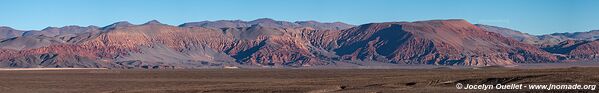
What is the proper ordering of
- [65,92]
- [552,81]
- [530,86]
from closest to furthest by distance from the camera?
1. [530,86]
2. [552,81]
3. [65,92]

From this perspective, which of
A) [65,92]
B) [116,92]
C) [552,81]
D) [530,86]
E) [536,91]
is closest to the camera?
[536,91]

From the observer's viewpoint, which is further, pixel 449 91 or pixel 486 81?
pixel 486 81

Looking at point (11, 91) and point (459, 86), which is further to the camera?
point (11, 91)

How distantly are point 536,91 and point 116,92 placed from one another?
34.6 m

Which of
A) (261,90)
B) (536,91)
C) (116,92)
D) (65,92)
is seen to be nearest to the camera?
(536,91)

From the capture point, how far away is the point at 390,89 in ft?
194

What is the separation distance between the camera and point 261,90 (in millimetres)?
64688

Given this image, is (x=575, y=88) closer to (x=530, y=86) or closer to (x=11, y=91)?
(x=530, y=86)

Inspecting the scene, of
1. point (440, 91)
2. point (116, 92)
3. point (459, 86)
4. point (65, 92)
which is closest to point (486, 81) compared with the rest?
point (459, 86)

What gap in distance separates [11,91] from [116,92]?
1251 centimetres

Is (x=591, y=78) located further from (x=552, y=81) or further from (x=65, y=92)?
(x=65, y=92)

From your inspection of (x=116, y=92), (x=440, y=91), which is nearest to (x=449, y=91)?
(x=440, y=91)

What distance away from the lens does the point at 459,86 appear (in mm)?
58188

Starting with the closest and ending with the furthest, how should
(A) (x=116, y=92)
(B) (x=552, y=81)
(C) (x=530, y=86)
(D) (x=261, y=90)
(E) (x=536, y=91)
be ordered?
(E) (x=536, y=91)
(C) (x=530, y=86)
(B) (x=552, y=81)
(D) (x=261, y=90)
(A) (x=116, y=92)
